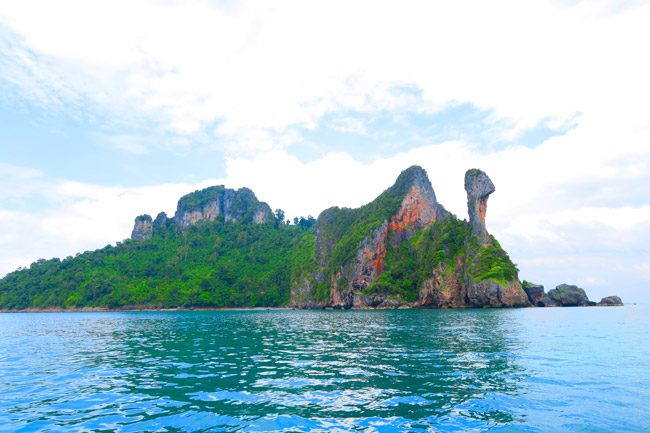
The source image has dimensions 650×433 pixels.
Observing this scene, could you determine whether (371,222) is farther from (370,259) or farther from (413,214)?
(370,259)

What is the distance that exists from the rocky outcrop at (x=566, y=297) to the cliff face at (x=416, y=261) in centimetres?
2512

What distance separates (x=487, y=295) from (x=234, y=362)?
113 m

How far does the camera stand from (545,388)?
18.3m

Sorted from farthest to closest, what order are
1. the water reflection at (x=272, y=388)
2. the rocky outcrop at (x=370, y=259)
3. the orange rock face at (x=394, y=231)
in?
the orange rock face at (x=394, y=231)
the rocky outcrop at (x=370, y=259)
the water reflection at (x=272, y=388)

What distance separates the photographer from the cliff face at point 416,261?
128625 mm

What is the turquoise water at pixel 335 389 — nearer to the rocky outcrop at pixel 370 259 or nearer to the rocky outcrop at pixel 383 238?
the rocky outcrop at pixel 383 238

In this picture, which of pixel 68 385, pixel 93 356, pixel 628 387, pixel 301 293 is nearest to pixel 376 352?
pixel 628 387

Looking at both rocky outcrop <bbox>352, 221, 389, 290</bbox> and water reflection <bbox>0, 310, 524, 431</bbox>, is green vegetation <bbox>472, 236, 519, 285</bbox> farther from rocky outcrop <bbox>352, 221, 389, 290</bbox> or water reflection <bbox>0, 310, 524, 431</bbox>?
water reflection <bbox>0, 310, 524, 431</bbox>

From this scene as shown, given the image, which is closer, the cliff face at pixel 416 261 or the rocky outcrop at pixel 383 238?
the cliff face at pixel 416 261

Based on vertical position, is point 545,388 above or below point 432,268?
below

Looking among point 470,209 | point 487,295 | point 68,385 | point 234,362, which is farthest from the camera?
point 470,209

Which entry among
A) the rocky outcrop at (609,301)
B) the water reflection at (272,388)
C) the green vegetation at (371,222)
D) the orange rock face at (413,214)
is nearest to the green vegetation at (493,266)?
the orange rock face at (413,214)

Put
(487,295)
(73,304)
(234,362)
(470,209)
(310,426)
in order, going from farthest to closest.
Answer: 1. (73,304)
2. (470,209)
3. (487,295)
4. (234,362)
5. (310,426)

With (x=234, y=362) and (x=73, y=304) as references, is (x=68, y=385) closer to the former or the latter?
(x=234, y=362)
